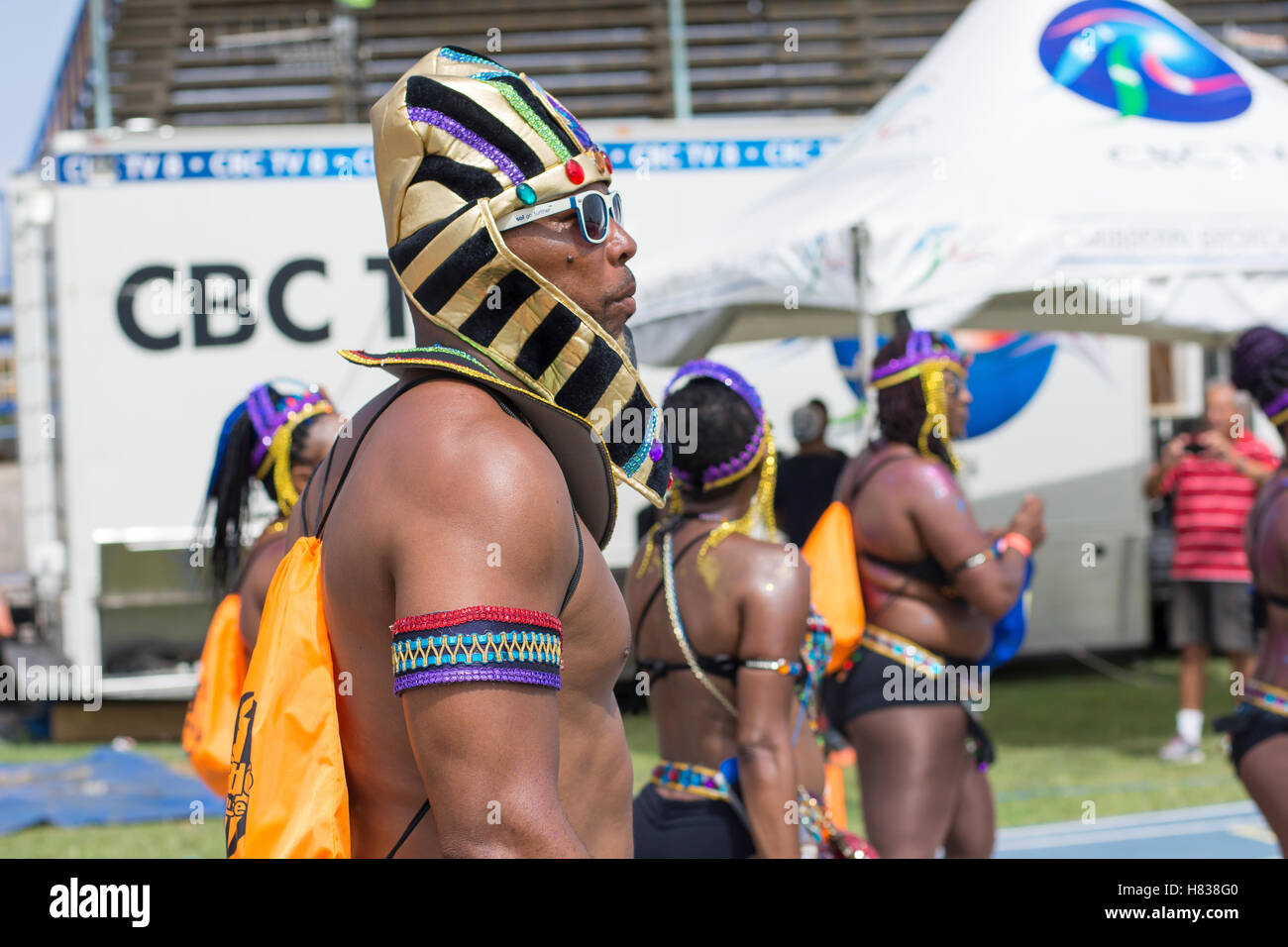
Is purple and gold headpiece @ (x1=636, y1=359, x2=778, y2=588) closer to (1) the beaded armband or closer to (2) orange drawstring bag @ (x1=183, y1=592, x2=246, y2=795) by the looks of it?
(2) orange drawstring bag @ (x1=183, y1=592, x2=246, y2=795)

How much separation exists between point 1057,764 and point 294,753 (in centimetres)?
667

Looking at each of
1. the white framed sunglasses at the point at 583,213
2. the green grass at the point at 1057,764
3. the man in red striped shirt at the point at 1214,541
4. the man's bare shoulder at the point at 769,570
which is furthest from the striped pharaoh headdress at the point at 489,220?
the man in red striped shirt at the point at 1214,541

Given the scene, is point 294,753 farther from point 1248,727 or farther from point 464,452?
point 1248,727

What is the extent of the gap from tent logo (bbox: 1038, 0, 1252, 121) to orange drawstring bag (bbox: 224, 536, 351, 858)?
247 inches

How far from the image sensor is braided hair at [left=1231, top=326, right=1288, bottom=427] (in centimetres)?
379

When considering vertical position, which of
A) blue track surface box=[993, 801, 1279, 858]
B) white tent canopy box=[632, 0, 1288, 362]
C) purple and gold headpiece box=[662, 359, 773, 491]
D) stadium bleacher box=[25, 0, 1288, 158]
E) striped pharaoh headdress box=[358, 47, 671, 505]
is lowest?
blue track surface box=[993, 801, 1279, 858]

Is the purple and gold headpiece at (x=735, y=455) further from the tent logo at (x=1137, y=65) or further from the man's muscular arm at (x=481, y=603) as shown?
the tent logo at (x=1137, y=65)

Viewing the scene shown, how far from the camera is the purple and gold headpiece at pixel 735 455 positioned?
135 inches

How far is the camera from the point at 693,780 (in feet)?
10.9

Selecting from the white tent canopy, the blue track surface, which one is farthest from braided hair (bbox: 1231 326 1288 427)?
the blue track surface

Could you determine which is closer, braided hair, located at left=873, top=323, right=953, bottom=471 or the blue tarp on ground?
braided hair, located at left=873, top=323, right=953, bottom=471
